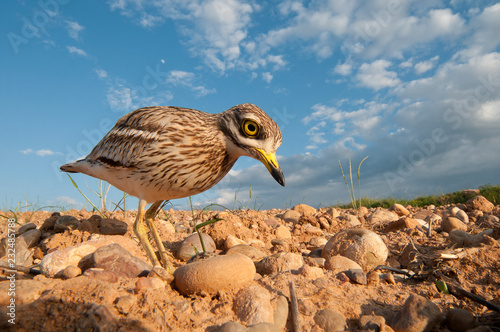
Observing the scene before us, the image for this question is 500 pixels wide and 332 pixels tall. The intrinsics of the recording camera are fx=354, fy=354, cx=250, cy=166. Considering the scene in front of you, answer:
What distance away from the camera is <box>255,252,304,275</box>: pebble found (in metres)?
3.28

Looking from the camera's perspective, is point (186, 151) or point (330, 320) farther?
point (186, 151)

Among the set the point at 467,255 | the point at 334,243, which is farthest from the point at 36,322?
the point at 467,255

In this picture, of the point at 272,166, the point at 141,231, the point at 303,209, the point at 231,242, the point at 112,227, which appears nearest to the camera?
the point at 272,166

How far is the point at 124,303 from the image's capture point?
228 cm

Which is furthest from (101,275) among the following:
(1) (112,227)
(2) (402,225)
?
(2) (402,225)

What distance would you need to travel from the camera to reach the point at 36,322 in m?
2.09

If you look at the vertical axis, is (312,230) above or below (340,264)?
above

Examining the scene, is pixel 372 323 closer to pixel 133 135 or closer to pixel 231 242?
pixel 231 242

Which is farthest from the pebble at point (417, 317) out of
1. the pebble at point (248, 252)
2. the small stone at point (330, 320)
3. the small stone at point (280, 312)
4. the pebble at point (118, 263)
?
the pebble at point (118, 263)

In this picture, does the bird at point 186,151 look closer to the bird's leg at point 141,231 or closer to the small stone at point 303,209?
the bird's leg at point 141,231

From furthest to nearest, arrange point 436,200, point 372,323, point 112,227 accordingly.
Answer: point 436,200
point 112,227
point 372,323

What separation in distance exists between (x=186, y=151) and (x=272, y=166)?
928mm

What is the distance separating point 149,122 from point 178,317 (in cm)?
252

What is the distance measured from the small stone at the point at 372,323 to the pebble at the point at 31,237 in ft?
14.0
